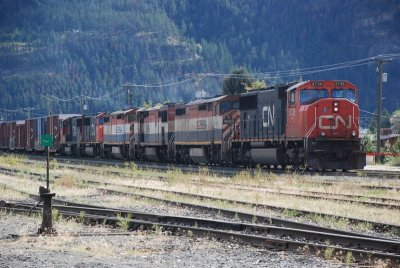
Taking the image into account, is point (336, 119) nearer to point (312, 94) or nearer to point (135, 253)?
point (312, 94)

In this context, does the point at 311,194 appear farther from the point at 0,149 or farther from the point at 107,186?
the point at 0,149

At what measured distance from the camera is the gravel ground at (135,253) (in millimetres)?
10859

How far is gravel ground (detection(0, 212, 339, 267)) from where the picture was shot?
1086cm

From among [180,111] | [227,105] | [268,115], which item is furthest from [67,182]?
[180,111]

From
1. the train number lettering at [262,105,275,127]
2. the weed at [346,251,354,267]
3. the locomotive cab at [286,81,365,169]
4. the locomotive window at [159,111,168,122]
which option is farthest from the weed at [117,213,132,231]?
the locomotive window at [159,111,168,122]

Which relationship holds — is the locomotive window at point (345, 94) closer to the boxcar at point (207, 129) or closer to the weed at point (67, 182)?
the boxcar at point (207, 129)

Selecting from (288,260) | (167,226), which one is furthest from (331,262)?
(167,226)

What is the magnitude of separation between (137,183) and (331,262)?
18779mm

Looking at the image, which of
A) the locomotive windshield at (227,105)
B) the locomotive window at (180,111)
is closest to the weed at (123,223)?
the locomotive windshield at (227,105)

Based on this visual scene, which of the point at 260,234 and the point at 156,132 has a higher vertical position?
the point at 156,132

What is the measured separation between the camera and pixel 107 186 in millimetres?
27859

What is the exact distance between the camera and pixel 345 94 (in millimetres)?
32406

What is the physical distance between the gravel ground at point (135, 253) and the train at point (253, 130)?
1849 centimetres

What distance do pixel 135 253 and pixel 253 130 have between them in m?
25.3
